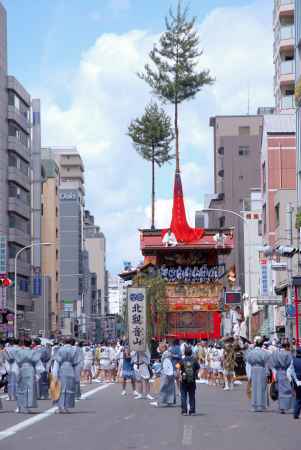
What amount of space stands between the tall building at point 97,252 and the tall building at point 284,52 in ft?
373

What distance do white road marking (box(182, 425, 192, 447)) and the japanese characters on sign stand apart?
54878 mm

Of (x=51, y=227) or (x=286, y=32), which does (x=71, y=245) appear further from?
(x=286, y=32)

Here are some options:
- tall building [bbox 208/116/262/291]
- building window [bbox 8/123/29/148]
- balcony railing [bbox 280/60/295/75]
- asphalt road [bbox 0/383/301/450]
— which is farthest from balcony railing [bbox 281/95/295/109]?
asphalt road [bbox 0/383/301/450]

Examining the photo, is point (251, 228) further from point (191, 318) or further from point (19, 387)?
point (19, 387)

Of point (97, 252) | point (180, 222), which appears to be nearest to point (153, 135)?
point (180, 222)

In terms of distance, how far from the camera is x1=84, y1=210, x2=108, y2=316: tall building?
18175cm

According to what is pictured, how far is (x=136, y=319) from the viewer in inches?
1578

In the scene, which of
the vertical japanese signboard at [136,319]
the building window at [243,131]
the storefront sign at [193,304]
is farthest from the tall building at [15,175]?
the vertical japanese signboard at [136,319]

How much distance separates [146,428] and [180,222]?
183 feet

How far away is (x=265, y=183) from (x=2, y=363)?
36668 mm

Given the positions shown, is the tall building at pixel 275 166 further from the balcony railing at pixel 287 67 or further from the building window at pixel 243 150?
the building window at pixel 243 150

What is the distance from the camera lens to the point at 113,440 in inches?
666

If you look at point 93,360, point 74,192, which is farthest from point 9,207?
point 74,192

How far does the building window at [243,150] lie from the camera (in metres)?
104
